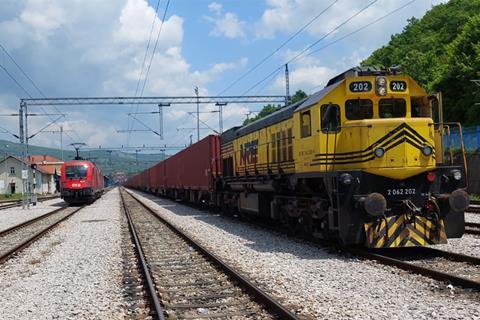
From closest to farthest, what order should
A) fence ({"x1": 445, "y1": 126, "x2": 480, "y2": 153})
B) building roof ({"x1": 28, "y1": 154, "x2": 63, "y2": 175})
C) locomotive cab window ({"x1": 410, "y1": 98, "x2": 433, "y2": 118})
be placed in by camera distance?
1. locomotive cab window ({"x1": 410, "y1": 98, "x2": 433, "y2": 118})
2. fence ({"x1": 445, "y1": 126, "x2": 480, "y2": 153})
3. building roof ({"x1": 28, "y1": 154, "x2": 63, "y2": 175})

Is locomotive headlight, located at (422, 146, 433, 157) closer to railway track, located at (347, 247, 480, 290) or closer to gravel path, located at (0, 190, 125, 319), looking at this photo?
railway track, located at (347, 247, 480, 290)

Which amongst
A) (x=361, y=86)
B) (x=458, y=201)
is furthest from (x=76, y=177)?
(x=458, y=201)

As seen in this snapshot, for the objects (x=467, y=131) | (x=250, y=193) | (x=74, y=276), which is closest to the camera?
(x=74, y=276)

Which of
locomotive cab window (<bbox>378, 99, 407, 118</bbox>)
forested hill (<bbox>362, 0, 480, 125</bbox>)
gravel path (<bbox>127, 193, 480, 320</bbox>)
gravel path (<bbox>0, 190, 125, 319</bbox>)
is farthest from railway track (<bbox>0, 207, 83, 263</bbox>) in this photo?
forested hill (<bbox>362, 0, 480, 125</bbox>)

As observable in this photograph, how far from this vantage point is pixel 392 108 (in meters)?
10.8

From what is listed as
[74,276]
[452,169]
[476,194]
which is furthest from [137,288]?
[476,194]

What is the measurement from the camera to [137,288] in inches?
328

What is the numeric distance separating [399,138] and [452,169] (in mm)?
1215

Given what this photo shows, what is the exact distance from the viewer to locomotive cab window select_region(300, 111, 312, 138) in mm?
11430

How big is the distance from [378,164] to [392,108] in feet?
4.48

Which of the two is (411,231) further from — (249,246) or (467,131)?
(467,131)

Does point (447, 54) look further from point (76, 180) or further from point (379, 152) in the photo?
point (379, 152)

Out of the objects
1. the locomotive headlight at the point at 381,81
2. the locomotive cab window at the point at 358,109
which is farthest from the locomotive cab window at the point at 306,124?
the locomotive headlight at the point at 381,81

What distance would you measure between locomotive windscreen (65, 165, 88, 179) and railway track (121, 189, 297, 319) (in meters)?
23.7
